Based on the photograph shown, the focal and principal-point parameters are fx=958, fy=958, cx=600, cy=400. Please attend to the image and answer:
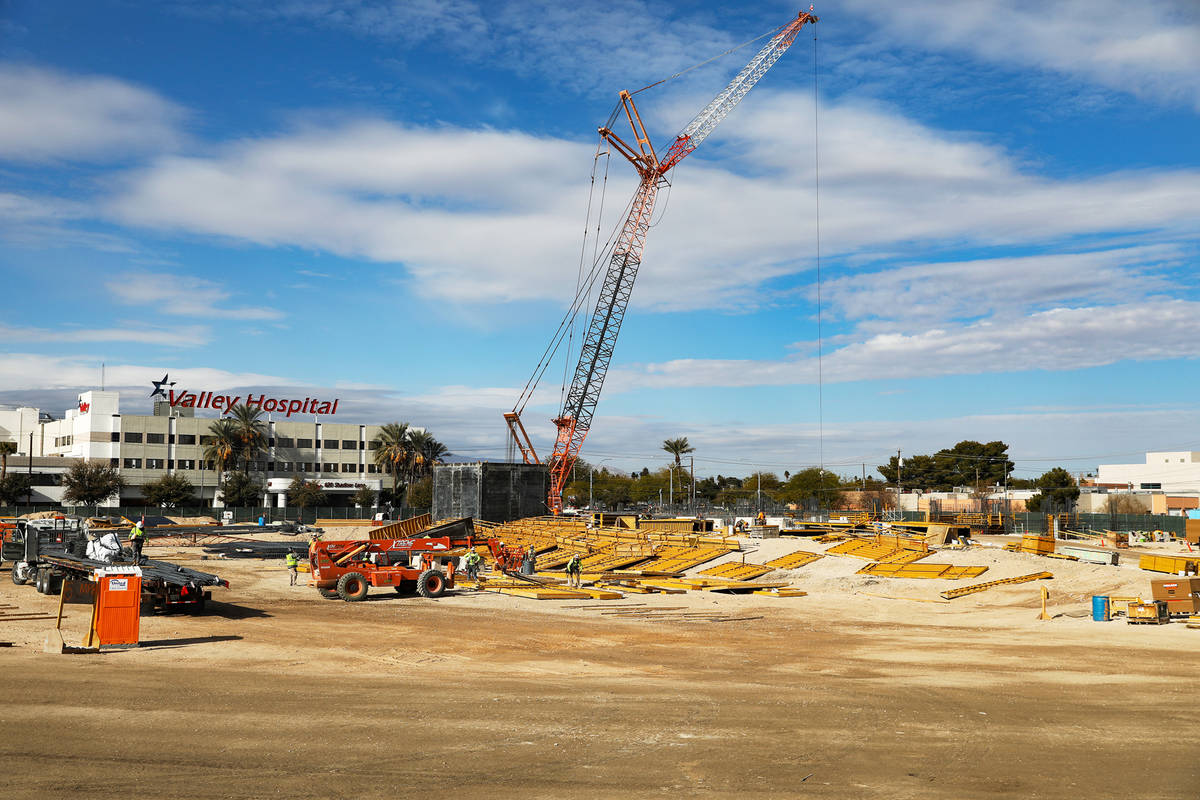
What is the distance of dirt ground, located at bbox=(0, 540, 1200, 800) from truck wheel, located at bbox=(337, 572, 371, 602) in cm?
470

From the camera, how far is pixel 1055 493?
404 ft

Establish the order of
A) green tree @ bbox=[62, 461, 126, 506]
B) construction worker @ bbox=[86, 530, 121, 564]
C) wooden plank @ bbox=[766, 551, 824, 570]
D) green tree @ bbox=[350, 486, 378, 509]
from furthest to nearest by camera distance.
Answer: green tree @ bbox=[350, 486, 378, 509], green tree @ bbox=[62, 461, 126, 506], wooden plank @ bbox=[766, 551, 824, 570], construction worker @ bbox=[86, 530, 121, 564]

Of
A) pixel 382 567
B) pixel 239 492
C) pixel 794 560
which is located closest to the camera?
pixel 382 567

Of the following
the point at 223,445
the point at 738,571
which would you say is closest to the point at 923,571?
the point at 738,571

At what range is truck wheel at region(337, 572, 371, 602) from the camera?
109ft

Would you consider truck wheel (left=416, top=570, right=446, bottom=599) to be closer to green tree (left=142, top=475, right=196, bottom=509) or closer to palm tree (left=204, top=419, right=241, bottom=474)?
green tree (left=142, top=475, right=196, bottom=509)

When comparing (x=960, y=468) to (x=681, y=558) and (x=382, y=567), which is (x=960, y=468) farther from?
(x=382, y=567)

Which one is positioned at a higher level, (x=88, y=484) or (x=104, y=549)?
(x=88, y=484)

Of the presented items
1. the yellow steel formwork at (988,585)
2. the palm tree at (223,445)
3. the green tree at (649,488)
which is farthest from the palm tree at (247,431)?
the yellow steel formwork at (988,585)

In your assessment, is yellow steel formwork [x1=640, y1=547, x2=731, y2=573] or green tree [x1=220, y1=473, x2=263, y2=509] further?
green tree [x1=220, y1=473, x2=263, y2=509]

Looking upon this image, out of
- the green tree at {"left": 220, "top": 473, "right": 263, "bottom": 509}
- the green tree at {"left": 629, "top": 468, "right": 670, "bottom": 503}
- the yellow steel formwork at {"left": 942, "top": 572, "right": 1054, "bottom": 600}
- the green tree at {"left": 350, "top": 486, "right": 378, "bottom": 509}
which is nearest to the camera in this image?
the yellow steel formwork at {"left": 942, "top": 572, "right": 1054, "bottom": 600}

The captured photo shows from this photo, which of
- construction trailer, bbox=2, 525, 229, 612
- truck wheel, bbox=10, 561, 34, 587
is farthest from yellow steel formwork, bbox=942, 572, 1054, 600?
truck wheel, bbox=10, 561, 34, 587

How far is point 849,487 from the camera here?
160 meters

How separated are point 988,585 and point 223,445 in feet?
314
